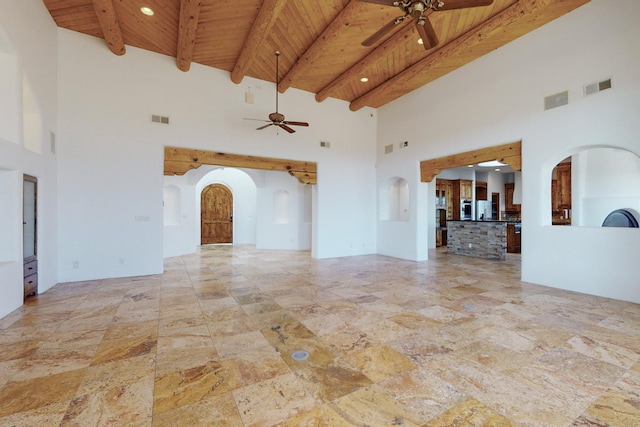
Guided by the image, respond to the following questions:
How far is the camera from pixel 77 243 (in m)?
5.16

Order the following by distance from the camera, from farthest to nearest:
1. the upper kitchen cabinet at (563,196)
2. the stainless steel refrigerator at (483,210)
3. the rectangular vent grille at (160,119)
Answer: the stainless steel refrigerator at (483,210) → the upper kitchen cabinet at (563,196) → the rectangular vent grille at (160,119)

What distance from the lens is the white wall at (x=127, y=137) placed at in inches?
202

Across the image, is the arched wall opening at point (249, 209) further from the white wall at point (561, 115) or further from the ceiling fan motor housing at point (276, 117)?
the white wall at point (561, 115)

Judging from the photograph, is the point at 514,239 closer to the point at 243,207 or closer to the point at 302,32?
the point at 302,32

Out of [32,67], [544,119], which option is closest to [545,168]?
[544,119]

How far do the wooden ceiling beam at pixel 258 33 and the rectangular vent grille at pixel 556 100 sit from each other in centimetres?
465

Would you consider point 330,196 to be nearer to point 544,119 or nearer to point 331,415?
point 544,119

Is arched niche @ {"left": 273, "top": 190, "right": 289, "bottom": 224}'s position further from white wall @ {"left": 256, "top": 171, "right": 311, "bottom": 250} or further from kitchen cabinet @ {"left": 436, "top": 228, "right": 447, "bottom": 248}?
kitchen cabinet @ {"left": 436, "top": 228, "right": 447, "bottom": 248}

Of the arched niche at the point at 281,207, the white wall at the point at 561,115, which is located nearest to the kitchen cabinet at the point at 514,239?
the white wall at the point at 561,115

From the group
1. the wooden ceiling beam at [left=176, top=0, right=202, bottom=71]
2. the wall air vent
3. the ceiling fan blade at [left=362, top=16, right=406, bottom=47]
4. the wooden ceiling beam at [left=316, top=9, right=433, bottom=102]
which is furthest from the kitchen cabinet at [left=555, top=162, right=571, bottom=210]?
the wooden ceiling beam at [left=176, top=0, right=202, bottom=71]

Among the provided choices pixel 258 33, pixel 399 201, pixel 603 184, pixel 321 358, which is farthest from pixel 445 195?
pixel 321 358

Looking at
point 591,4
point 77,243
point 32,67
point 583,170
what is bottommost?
point 77,243

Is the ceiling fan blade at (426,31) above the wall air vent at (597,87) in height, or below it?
above

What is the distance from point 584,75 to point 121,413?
692 centimetres
